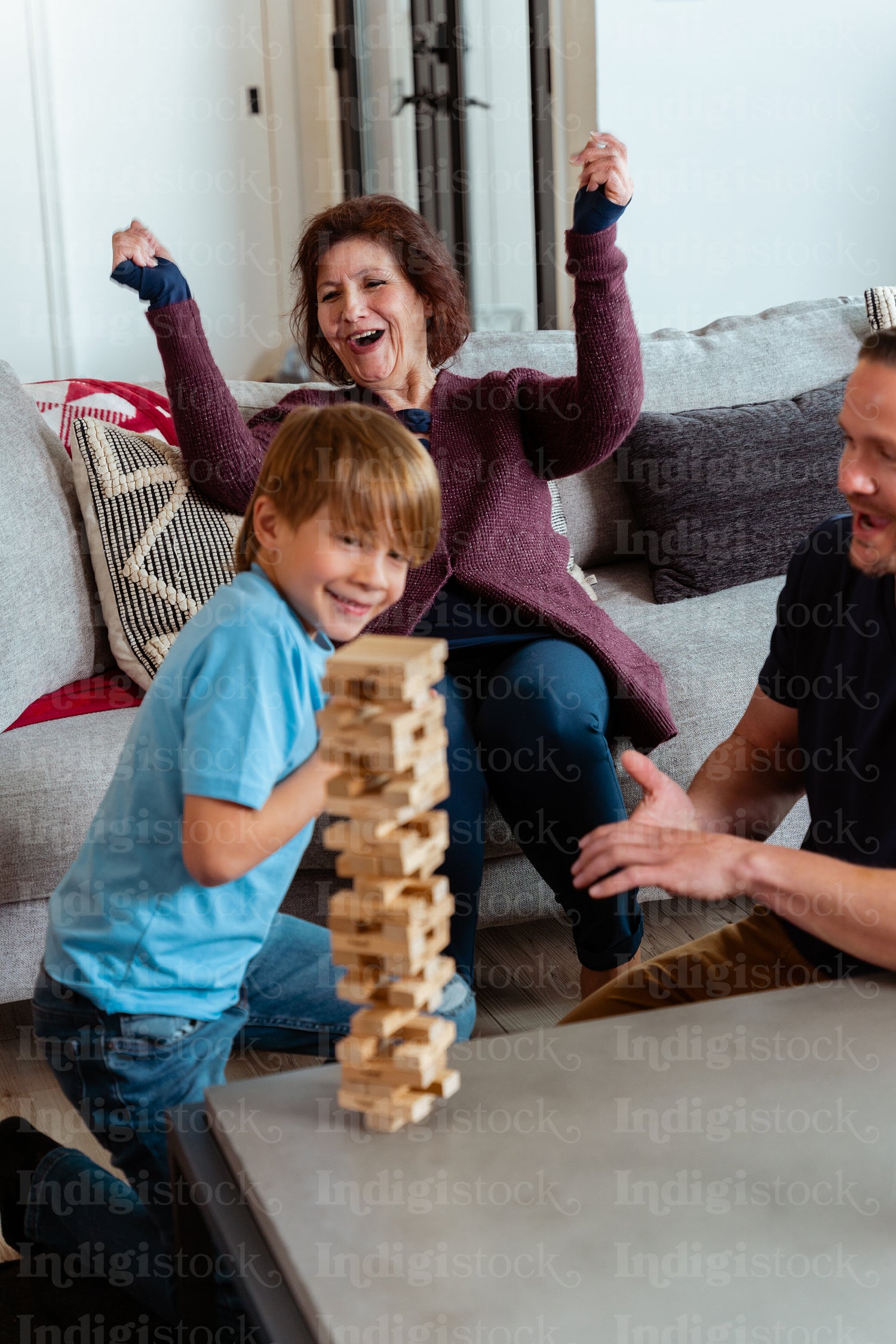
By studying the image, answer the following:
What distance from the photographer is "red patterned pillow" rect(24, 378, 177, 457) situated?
6.79ft

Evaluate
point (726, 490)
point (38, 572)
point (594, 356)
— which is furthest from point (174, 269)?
point (726, 490)

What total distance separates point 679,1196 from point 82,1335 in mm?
719

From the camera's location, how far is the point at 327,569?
950mm

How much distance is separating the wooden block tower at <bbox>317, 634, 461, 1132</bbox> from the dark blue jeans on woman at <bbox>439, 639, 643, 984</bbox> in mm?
855

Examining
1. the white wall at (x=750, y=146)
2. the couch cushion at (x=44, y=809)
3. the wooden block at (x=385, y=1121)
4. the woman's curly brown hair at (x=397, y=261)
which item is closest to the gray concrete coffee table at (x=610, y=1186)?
the wooden block at (x=385, y=1121)

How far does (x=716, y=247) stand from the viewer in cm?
381

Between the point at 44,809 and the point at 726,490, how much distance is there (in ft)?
4.17

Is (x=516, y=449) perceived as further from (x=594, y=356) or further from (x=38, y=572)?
(x=38, y=572)

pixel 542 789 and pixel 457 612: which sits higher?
pixel 457 612

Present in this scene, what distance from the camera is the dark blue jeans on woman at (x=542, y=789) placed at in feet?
5.31

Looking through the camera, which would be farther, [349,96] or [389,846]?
[349,96]

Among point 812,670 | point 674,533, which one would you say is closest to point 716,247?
point 674,533

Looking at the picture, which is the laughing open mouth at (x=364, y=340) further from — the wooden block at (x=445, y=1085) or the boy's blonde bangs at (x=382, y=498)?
the wooden block at (x=445, y=1085)

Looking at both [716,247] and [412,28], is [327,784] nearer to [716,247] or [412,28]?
[716,247]
